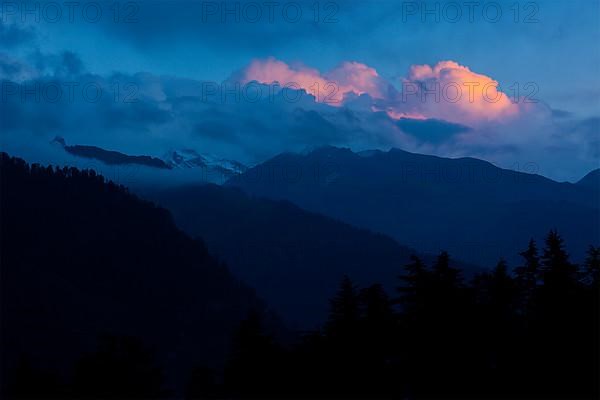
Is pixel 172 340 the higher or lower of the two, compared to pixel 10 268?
lower

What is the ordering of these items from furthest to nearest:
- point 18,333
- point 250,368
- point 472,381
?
point 18,333
point 250,368
point 472,381

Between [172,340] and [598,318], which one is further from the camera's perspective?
[172,340]

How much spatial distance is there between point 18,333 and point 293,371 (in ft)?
476

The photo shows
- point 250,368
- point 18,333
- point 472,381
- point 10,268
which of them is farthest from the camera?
point 10,268

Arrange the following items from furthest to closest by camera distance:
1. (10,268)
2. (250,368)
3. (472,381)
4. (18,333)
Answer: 1. (10,268)
2. (18,333)
3. (250,368)
4. (472,381)

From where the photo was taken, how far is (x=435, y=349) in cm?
2598

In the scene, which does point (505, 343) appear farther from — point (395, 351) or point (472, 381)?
point (395, 351)

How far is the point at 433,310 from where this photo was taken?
26250 mm

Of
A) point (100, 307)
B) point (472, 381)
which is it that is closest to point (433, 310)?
point (472, 381)

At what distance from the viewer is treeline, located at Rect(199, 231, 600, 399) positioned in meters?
25.9

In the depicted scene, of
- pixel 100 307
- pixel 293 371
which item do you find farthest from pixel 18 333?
pixel 293 371

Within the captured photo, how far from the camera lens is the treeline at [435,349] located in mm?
25922

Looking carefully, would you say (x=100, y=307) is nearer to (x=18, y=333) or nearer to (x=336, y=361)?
(x=18, y=333)

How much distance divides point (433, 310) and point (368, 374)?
11.4 feet
